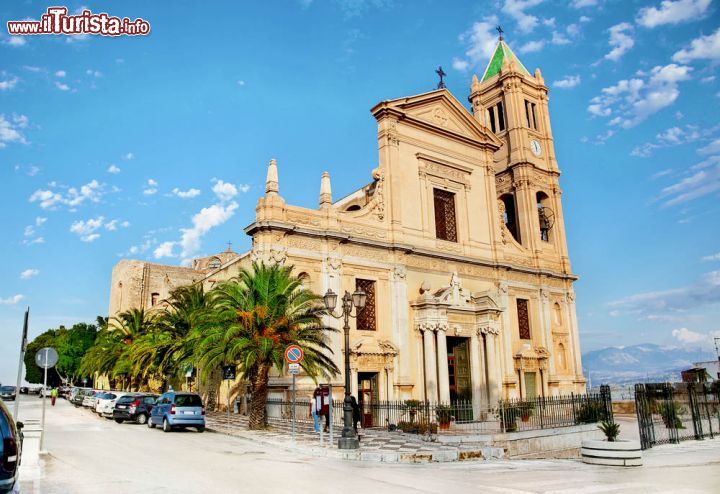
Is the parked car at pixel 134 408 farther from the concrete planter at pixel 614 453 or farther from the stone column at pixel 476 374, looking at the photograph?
the concrete planter at pixel 614 453

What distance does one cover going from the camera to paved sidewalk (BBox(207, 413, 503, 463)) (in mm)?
14789

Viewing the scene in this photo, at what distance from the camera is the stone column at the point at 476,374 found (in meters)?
29.3

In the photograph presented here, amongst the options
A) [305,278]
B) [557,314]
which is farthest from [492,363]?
[305,278]

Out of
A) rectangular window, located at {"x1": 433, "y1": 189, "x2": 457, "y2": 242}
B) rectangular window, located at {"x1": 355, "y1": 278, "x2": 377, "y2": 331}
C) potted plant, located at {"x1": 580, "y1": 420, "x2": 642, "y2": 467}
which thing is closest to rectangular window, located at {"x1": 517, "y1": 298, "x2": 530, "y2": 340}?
rectangular window, located at {"x1": 433, "y1": 189, "x2": 457, "y2": 242}

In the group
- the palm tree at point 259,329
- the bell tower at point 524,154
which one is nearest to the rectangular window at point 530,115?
the bell tower at point 524,154

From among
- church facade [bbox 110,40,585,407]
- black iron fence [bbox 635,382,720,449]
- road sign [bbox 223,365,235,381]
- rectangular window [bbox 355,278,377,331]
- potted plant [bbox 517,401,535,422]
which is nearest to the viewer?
black iron fence [bbox 635,382,720,449]

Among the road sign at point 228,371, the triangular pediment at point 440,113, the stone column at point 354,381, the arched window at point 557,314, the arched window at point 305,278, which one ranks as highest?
the triangular pediment at point 440,113

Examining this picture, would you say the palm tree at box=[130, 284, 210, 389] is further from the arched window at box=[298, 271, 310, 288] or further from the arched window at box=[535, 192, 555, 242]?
the arched window at box=[535, 192, 555, 242]

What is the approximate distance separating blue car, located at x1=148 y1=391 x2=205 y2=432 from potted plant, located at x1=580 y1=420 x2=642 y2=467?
12510 millimetres

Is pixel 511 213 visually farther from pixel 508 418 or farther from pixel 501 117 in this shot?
pixel 508 418

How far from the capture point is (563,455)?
2188cm

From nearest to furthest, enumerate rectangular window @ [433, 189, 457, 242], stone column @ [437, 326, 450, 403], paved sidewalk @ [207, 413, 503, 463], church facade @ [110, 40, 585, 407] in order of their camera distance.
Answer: paved sidewalk @ [207, 413, 503, 463]
church facade @ [110, 40, 585, 407]
stone column @ [437, 326, 450, 403]
rectangular window @ [433, 189, 457, 242]

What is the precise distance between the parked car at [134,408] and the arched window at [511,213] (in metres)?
25.3

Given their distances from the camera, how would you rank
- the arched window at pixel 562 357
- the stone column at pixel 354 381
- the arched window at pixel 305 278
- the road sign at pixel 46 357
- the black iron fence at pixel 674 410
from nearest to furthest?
the road sign at pixel 46 357
the black iron fence at pixel 674 410
the arched window at pixel 305 278
the stone column at pixel 354 381
the arched window at pixel 562 357
